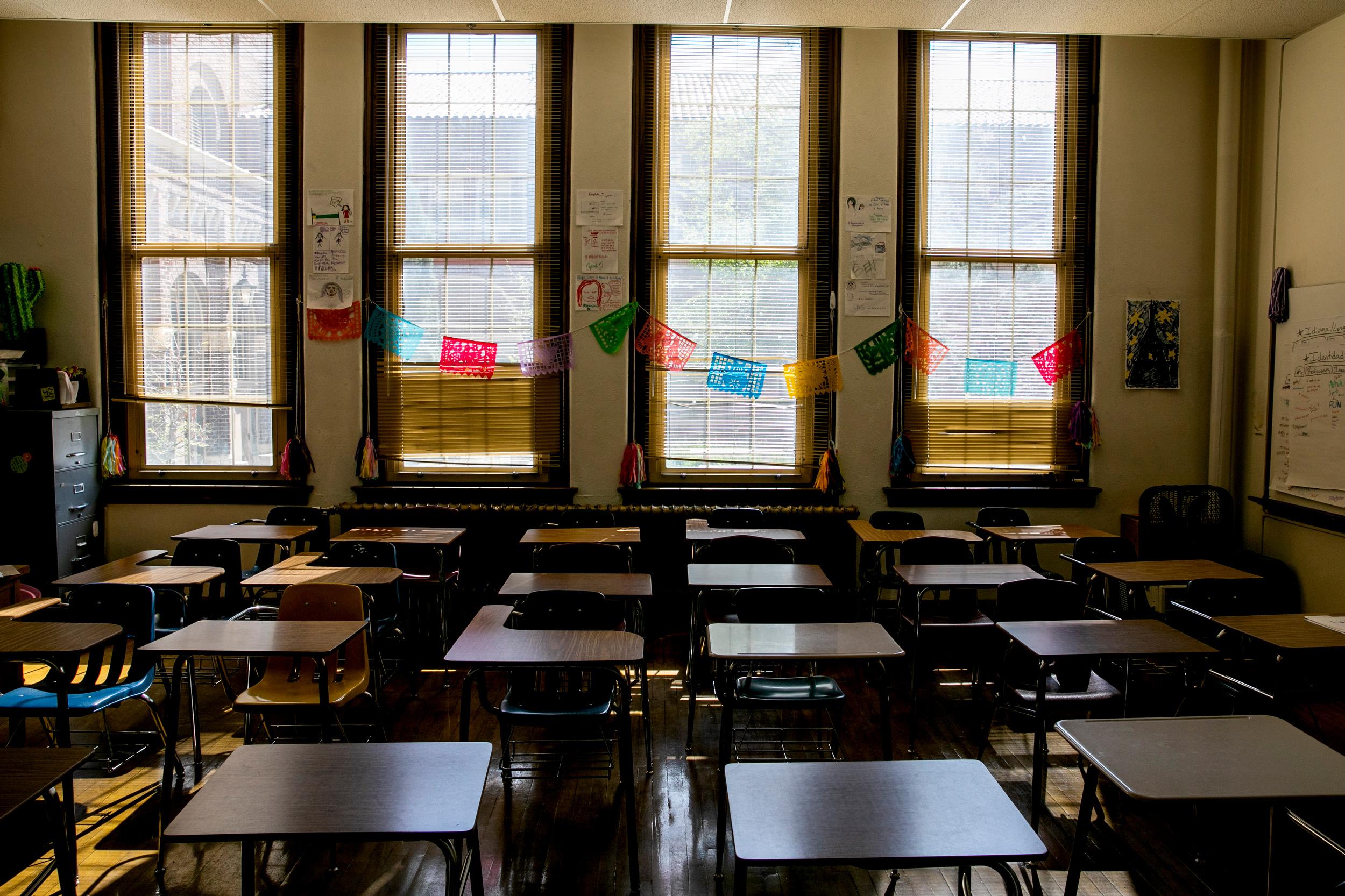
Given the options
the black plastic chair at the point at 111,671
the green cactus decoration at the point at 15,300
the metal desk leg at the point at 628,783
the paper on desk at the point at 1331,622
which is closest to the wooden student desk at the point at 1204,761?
the metal desk leg at the point at 628,783

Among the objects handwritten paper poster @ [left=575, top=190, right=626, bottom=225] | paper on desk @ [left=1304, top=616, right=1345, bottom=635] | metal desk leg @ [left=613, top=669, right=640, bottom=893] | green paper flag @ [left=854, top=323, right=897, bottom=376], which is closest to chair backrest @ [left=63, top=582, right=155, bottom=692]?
metal desk leg @ [left=613, top=669, right=640, bottom=893]

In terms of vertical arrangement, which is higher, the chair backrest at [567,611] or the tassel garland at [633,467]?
the tassel garland at [633,467]

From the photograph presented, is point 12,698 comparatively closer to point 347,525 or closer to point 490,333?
point 347,525

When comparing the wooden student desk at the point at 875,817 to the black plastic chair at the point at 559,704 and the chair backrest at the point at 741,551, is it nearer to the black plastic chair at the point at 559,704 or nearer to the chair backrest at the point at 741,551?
the black plastic chair at the point at 559,704

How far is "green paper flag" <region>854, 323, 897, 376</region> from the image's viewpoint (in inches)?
260

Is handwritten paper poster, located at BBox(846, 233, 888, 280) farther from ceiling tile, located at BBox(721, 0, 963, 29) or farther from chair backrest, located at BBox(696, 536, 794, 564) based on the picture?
chair backrest, located at BBox(696, 536, 794, 564)

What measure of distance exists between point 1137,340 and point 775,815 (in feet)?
19.3

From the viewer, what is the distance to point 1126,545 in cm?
515

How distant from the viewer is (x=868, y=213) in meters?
6.57

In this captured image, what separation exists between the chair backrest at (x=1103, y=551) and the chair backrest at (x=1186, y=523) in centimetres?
127

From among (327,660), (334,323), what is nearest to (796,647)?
(327,660)

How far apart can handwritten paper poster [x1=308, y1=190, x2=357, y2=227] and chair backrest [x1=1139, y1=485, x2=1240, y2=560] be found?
606 cm

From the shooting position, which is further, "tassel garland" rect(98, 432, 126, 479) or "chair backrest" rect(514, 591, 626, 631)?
"tassel garland" rect(98, 432, 126, 479)

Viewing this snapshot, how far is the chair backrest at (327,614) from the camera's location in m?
3.82
